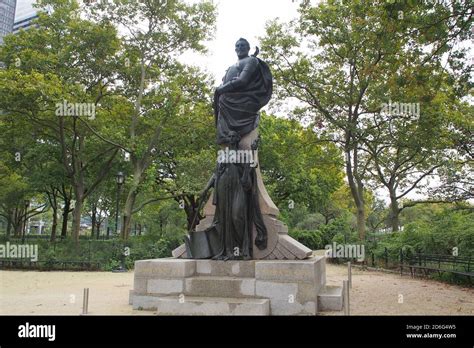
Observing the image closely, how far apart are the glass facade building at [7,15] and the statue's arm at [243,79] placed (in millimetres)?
37153

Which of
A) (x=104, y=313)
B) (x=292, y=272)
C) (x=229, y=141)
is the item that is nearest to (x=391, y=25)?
(x=229, y=141)

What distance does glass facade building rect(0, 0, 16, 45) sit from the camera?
38.7 m

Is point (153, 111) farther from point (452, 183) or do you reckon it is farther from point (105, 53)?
point (452, 183)

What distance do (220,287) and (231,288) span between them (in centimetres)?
22

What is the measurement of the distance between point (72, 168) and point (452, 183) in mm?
19726

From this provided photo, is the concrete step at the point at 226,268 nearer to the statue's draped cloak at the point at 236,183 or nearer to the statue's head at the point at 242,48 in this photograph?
the statue's draped cloak at the point at 236,183

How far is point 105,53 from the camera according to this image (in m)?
21.4

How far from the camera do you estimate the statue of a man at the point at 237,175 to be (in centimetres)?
913
